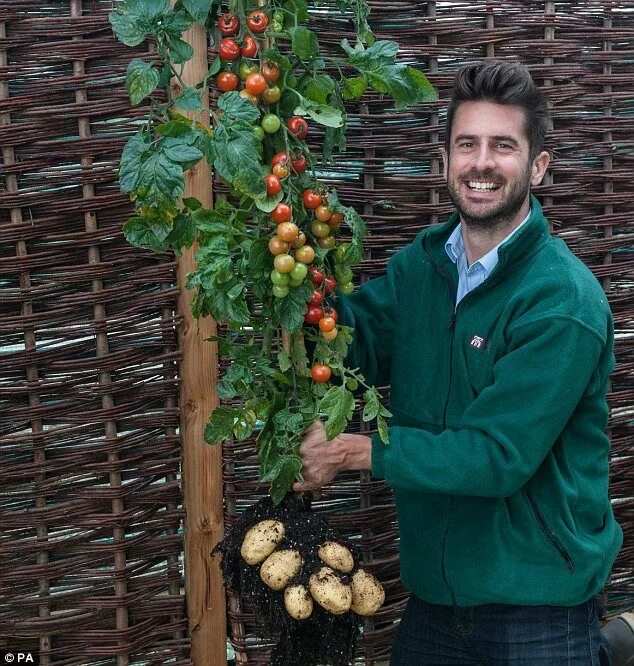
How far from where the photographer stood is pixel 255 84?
1635 millimetres

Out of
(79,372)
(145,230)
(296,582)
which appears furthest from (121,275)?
(296,582)

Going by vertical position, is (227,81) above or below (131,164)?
above

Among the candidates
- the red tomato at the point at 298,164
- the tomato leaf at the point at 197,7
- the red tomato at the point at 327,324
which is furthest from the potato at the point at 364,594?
the tomato leaf at the point at 197,7

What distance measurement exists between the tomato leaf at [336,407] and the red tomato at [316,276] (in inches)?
9.4

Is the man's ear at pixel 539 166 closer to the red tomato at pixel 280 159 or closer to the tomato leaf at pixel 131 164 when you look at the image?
the red tomato at pixel 280 159

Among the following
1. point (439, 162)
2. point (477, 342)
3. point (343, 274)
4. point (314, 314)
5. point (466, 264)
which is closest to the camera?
point (314, 314)

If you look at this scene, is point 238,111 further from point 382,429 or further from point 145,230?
point 382,429

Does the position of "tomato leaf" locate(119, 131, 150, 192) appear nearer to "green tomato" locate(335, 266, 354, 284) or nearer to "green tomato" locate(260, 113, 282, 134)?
"green tomato" locate(260, 113, 282, 134)

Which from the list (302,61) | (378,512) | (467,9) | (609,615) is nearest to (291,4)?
(302,61)

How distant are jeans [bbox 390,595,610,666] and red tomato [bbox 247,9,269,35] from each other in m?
1.43

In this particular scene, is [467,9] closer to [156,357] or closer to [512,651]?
[156,357]

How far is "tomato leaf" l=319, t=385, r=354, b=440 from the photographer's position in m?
1.70

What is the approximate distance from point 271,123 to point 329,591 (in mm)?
967

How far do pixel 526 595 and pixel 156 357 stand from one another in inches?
46.5
